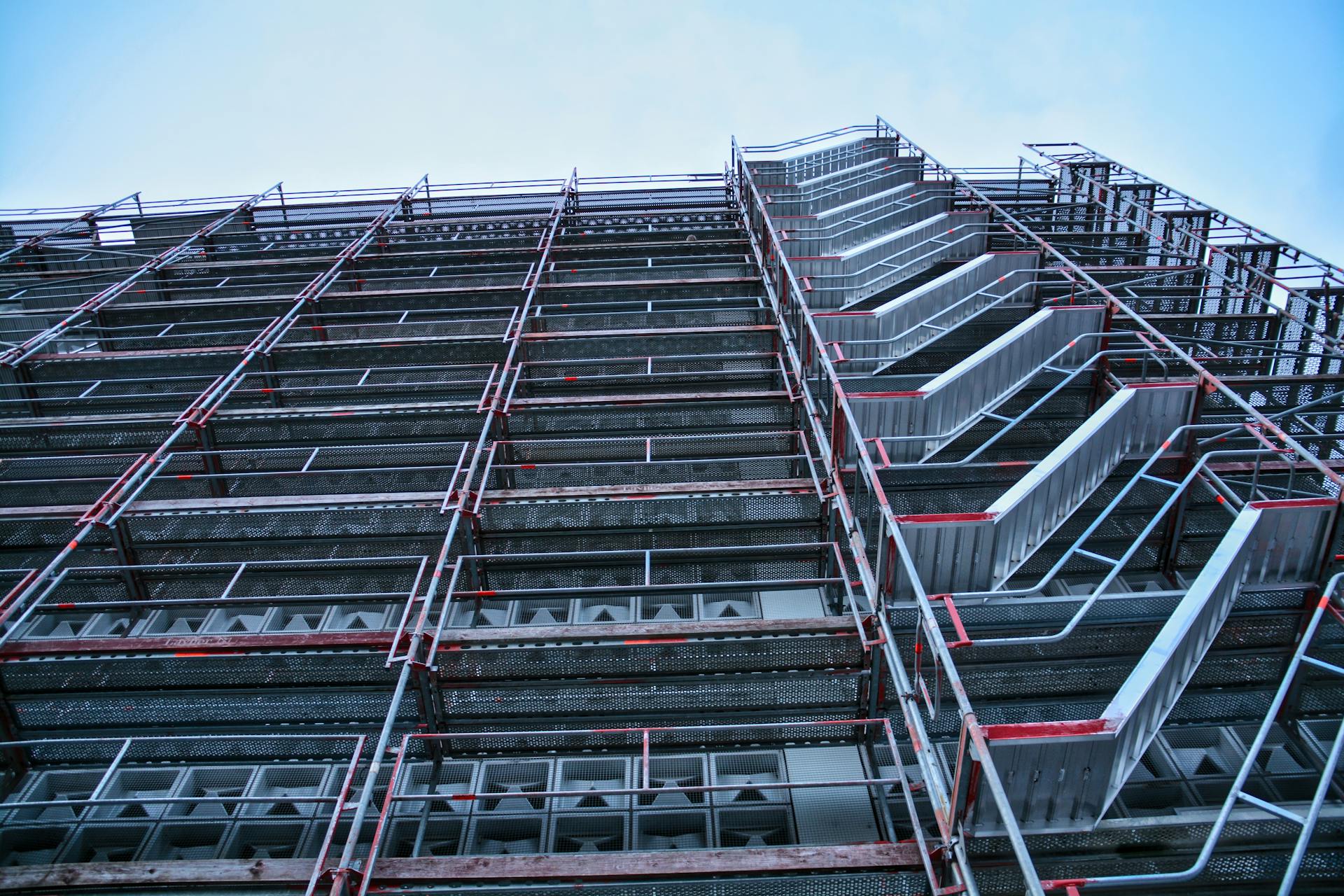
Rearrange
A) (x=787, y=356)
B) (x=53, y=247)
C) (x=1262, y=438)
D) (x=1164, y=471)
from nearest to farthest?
(x=1262, y=438) → (x=1164, y=471) → (x=787, y=356) → (x=53, y=247)

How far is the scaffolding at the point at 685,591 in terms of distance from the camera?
558 cm

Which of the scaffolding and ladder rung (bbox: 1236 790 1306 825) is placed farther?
the scaffolding

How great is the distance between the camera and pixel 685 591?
7680 millimetres

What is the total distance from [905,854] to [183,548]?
26.0ft

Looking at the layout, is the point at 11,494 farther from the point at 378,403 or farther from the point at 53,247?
the point at 53,247

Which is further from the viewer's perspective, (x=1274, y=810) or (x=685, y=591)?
(x=685, y=591)

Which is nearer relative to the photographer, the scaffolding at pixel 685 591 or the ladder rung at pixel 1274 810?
the ladder rung at pixel 1274 810

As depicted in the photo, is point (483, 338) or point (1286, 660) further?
point (483, 338)

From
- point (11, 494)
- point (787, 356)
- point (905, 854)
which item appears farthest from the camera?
point (787, 356)

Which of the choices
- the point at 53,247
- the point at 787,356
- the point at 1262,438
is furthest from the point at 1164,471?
the point at 53,247

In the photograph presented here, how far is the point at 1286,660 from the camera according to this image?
7.05m

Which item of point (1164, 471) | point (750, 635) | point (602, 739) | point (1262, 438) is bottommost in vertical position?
point (602, 739)

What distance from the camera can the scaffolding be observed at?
5.58m

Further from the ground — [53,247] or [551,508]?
[53,247]
